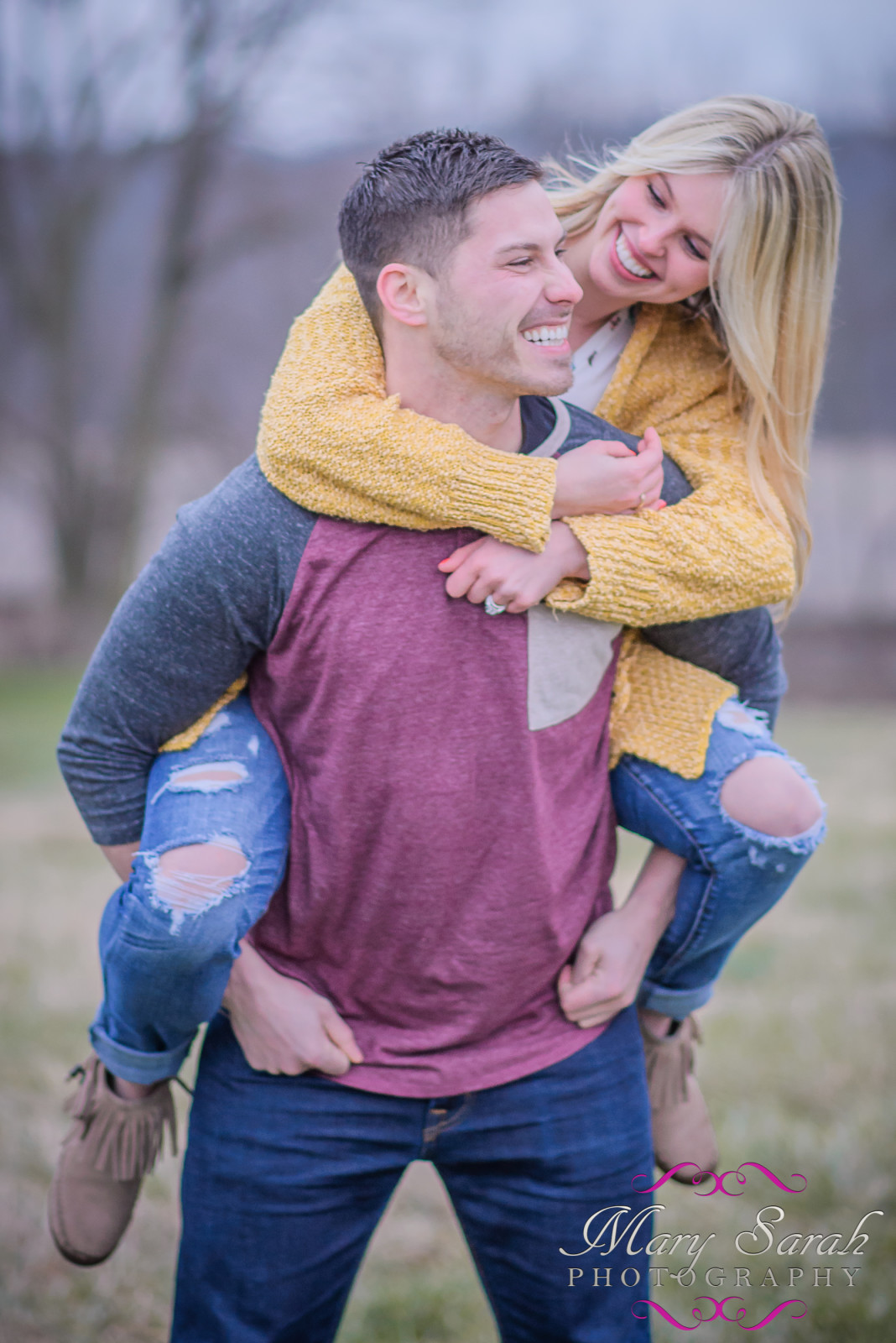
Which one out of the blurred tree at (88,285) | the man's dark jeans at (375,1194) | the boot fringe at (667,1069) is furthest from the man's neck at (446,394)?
the blurred tree at (88,285)

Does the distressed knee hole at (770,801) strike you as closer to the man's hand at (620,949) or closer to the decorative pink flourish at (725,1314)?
the man's hand at (620,949)

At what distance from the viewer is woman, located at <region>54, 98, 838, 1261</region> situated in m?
1.45

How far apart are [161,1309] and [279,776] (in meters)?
1.38

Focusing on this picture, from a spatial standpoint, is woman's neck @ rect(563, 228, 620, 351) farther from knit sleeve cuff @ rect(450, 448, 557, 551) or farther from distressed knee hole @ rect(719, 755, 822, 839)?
distressed knee hole @ rect(719, 755, 822, 839)

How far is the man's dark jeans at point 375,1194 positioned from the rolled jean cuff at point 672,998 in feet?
0.74

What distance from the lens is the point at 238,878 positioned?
4.78 feet

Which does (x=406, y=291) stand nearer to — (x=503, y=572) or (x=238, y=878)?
(x=503, y=572)

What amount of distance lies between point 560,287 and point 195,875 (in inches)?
33.8

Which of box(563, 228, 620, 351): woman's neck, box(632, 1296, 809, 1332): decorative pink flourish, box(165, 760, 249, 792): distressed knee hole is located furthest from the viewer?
box(632, 1296, 809, 1332): decorative pink flourish

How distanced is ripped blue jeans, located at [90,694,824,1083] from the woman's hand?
0.37 metres

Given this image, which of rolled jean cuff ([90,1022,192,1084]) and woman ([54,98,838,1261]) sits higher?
woman ([54,98,838,1261])

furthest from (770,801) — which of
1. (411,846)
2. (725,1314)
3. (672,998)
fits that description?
(725,1314)

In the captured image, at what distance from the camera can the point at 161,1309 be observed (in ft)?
7.58

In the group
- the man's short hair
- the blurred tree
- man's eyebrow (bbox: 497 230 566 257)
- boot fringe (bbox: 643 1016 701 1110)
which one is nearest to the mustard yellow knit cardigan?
the man's short hair
